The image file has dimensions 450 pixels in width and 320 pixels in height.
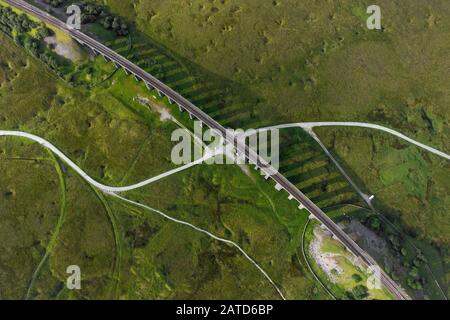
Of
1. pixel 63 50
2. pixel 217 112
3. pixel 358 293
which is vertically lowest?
pixel 358 293

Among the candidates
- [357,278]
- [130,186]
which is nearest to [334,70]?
[357,278]

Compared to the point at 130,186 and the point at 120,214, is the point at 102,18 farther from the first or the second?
the point at 120,214

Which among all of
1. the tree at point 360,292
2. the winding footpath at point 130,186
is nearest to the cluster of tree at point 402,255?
the tree at point 360,292

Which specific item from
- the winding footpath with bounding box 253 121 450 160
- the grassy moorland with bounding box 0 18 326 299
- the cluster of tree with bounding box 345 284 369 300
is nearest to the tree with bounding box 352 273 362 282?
the cluster of tree with bounding box 345 284 369 300

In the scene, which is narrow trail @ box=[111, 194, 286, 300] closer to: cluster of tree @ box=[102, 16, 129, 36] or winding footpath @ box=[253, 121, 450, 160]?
winding footpath @ box=[253, 121, 450, 160]

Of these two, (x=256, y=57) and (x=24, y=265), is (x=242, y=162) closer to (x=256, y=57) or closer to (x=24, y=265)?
(x=256, y=57)
